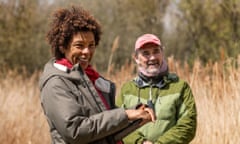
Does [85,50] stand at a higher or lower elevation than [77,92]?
higher

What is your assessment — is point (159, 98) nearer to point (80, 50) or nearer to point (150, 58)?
point (150, 58)

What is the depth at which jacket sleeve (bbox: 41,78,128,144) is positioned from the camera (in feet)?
8.68

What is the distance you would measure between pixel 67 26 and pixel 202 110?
2.91 meters

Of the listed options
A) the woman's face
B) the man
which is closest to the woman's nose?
the woman's face

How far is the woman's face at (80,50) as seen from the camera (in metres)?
2.93

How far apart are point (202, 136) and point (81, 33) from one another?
8.38ft

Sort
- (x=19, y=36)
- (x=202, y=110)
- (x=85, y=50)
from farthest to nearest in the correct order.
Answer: (x=19, y=36)
(x=202, y=110)
(x=85, y=50)

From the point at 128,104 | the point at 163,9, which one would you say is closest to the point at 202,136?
the point at 128,104

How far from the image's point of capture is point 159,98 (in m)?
4.04

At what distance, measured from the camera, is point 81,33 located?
2.98m

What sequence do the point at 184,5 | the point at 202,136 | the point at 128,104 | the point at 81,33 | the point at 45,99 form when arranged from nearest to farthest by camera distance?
the point at 45,99, the point at 81,33, the point at 128,104, the point at 202,136, the point at 184,5

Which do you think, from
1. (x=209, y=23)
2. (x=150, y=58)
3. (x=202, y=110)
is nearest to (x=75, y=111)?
(x=150, y=58)

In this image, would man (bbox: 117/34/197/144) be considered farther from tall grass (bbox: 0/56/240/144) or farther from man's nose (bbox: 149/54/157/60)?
tall grass (bbox: 0/56/240/144)

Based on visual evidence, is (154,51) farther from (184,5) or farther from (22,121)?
(184,5)
